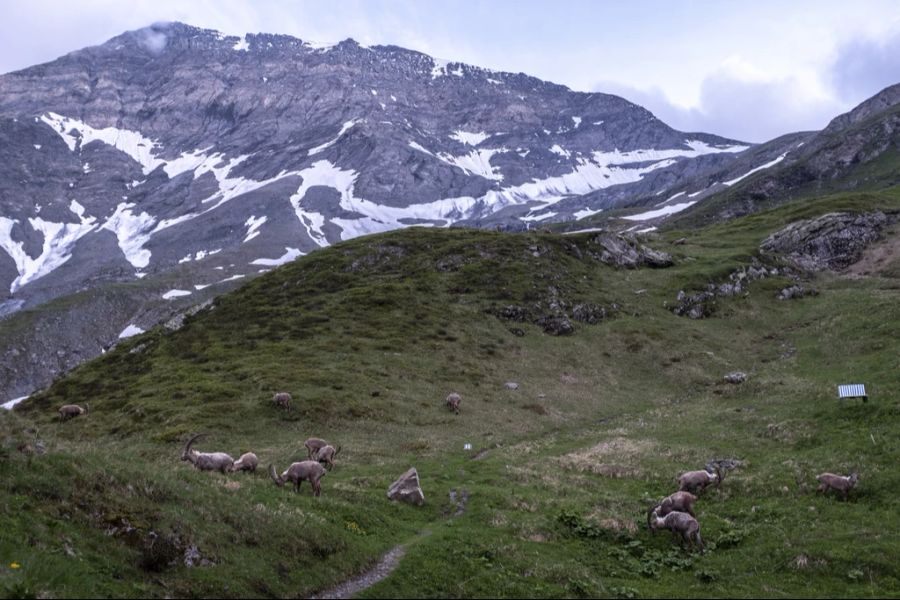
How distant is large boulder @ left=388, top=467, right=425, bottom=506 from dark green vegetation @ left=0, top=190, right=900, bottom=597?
887 millimetres

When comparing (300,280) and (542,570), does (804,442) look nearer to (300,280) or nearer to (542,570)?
Answer: (542,570)

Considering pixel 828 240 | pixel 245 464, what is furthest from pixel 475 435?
pixel 828 240

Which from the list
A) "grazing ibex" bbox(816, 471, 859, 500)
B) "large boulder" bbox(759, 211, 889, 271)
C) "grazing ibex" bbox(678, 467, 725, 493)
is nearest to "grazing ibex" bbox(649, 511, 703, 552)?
"grazing ibex" bbox(678, 467, 725, 493)

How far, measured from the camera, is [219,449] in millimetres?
35594

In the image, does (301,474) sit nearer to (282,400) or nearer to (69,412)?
(282,400)

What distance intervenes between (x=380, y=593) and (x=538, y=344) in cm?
5203

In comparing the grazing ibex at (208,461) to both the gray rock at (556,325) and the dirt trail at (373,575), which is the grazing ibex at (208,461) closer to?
the dirt trail at (373,575)

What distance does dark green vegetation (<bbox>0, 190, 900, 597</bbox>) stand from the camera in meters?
15.3

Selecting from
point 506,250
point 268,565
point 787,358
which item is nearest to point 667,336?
point 787,358

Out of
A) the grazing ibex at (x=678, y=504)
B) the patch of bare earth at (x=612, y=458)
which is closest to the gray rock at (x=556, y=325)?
the patch of bare earth at (x=612, y=458)

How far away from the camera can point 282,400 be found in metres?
43.6

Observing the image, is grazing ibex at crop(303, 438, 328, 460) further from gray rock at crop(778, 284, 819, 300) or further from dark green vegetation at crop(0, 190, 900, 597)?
gray rock at crop(778, 284, 819, 300)

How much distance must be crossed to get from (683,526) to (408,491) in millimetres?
11109

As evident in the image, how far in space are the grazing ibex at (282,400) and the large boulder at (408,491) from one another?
66.1ft
